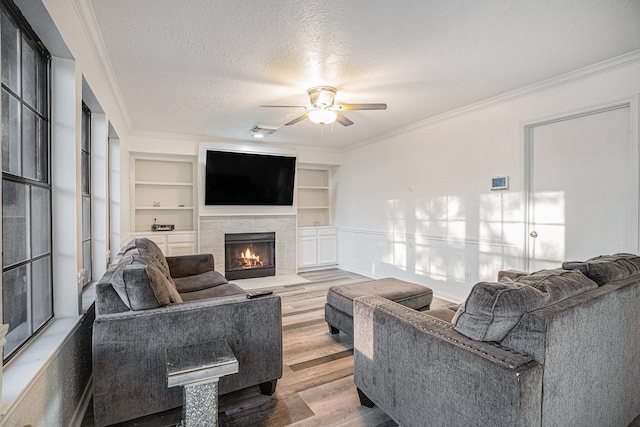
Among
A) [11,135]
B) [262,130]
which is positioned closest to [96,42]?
[11,135]

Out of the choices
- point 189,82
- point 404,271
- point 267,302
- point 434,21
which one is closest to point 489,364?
point 267,302

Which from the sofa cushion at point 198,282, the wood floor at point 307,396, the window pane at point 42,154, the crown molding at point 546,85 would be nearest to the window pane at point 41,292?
the window pane at point 42,154

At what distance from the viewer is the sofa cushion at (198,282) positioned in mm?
3221

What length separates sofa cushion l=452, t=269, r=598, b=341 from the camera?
1264mm

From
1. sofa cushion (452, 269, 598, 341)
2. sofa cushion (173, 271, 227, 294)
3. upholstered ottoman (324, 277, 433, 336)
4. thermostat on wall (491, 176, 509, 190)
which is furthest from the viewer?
thermostat on wall (491, 176, 509, 190)

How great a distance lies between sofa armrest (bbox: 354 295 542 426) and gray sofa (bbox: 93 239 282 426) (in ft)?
2.20

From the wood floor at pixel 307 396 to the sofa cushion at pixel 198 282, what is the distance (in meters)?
0.90

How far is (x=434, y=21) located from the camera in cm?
214

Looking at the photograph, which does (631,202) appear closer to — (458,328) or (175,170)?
(458,328)

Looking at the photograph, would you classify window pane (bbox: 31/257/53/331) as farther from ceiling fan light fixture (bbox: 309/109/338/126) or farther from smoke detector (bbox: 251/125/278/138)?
smoke detector (bbox: 251/125/278/138)

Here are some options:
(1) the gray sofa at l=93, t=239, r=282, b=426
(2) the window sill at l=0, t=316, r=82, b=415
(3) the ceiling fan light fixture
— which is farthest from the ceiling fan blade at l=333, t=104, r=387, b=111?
(2) the window sill at l=0, t=316, r=82, b=415

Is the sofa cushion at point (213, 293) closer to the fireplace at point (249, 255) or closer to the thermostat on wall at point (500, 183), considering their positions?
the fireplace at point (249, 255)

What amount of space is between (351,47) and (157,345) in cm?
247

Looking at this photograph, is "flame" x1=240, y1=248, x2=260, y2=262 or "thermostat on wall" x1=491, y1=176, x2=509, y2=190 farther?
"flame" x1=240, y1=248, x2=260, y2=262
